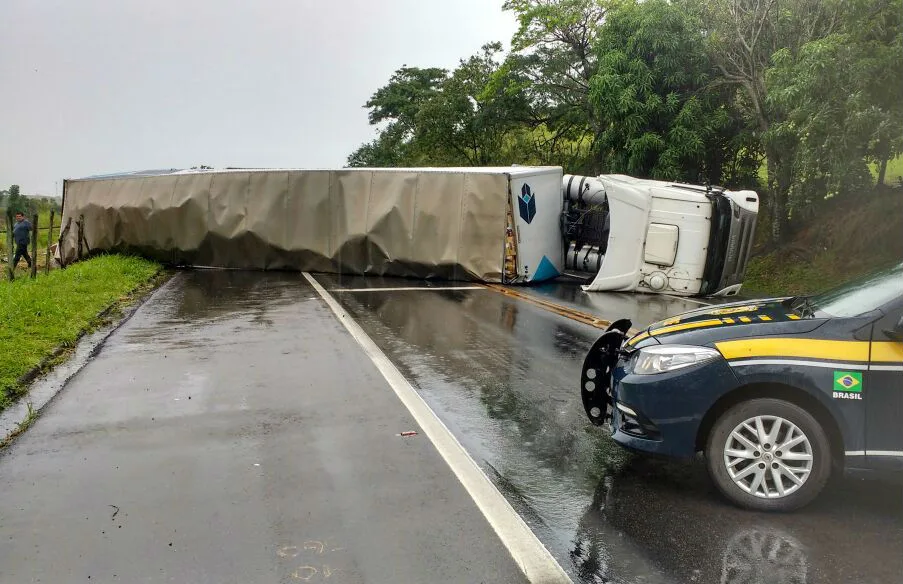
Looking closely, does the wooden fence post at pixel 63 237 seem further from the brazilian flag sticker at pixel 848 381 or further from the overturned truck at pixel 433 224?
the brazilian flag sticker at pixel 848 381

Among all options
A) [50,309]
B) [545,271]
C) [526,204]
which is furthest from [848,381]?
[545,271]

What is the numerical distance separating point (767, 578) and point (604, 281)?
40.7 feet

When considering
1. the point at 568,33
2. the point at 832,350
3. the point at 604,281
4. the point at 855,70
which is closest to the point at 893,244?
the point at 855,70

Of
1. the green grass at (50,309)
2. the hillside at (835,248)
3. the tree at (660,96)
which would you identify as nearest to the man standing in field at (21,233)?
the green grass at (50,309)

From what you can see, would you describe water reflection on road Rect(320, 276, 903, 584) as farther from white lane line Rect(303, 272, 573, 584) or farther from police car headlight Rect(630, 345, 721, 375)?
police car headlight Rect(630, 345, 721, 375)

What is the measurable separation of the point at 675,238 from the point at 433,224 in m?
5.36

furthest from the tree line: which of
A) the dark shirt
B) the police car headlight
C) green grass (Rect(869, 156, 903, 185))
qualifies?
the dark shirt

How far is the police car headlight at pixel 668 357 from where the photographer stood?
4.94 metres

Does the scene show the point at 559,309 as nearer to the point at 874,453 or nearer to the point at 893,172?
the point at 874,453

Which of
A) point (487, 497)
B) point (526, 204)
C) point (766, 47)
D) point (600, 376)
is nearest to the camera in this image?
point (487, 497)

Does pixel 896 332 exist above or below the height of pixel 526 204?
below

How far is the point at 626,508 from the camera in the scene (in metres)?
4.83

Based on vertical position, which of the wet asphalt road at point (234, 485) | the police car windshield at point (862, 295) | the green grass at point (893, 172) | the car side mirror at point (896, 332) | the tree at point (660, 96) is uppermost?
the tree at point (660, 96)

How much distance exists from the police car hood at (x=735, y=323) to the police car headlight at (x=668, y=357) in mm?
108
